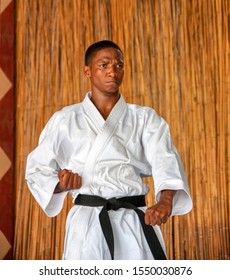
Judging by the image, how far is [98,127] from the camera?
1645 millimetres

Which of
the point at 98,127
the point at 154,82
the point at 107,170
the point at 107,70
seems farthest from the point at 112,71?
the point at 154,82

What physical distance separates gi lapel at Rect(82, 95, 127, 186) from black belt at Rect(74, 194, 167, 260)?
0.05m

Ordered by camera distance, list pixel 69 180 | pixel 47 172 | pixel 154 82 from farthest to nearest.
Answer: pixel 154 82 → pixel 47 172 → pixel 69 180

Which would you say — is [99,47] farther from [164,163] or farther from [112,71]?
[164,163]

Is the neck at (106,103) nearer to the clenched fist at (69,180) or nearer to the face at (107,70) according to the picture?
the face at (107,70)

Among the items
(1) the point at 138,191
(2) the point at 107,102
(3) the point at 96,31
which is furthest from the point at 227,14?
(1) the point at 138,191

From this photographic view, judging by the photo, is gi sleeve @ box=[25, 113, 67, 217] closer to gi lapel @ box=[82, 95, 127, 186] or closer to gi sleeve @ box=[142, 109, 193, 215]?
gi lapel @ box=[82, 95, 127, 186]

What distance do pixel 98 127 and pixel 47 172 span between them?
167 mm

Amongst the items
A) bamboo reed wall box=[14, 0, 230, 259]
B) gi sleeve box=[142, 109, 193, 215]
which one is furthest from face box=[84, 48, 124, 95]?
bamboo reed wall box=[14, 0, 230, 259]

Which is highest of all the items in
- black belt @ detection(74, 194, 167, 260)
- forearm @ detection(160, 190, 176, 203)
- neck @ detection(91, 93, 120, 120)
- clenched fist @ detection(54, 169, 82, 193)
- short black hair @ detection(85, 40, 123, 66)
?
short black hair @ detection(85, 40, 123, 66)

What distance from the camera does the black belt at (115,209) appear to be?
153cm

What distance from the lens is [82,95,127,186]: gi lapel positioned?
159cm

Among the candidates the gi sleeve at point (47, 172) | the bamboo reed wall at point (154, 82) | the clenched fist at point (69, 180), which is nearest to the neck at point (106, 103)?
the gi sleeve at point (47, 172)
